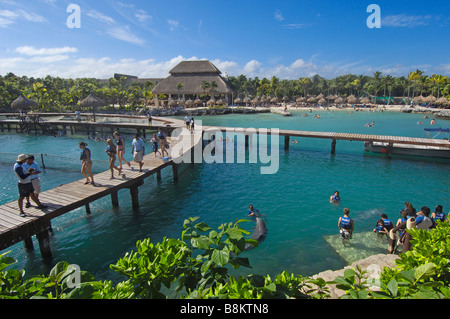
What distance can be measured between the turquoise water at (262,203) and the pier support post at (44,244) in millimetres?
304

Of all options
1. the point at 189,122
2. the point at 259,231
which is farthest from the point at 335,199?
the point at 189,122

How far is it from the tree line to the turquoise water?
39.3 meters

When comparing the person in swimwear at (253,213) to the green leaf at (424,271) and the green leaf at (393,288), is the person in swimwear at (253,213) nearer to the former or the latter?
the green leaf at (424,271)

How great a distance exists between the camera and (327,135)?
25500 mm

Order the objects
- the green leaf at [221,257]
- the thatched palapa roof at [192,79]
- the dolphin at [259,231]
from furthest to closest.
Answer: the thatched palapa roof at [192,79] → the dolphin at [259,231] → the green leaf at [221,257]

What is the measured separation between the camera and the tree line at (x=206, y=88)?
59.4 metres

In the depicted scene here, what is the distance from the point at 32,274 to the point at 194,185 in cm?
984

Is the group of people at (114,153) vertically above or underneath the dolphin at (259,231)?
above

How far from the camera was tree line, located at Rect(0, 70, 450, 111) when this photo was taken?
59438 millimetres

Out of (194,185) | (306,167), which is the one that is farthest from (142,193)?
(306,167)

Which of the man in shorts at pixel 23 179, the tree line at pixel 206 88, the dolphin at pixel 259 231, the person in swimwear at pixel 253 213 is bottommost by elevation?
the dolphin at pixel 259 231

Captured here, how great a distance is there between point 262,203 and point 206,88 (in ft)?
203

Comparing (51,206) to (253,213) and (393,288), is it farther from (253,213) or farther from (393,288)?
(393,288)

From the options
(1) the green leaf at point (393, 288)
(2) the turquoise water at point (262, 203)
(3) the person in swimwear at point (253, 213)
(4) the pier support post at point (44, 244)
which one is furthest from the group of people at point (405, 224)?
(4) the pier support post at point (44, 244)
